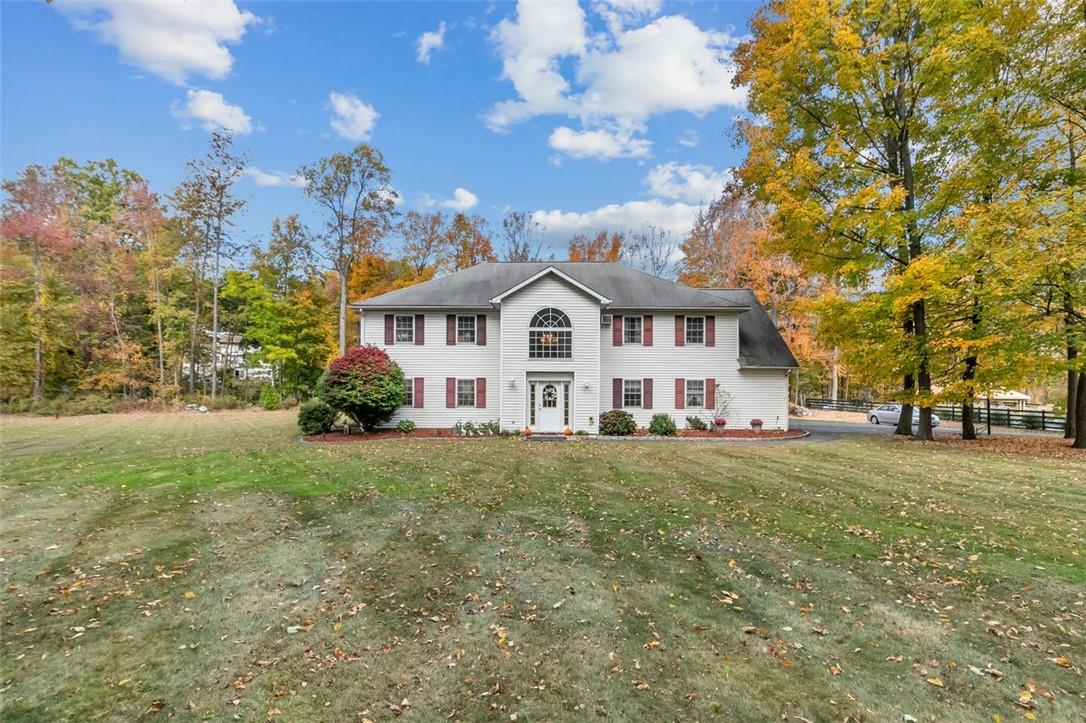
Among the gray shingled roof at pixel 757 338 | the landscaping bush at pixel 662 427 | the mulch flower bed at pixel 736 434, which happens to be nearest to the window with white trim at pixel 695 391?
the mulch flower bed at pixel 736 434

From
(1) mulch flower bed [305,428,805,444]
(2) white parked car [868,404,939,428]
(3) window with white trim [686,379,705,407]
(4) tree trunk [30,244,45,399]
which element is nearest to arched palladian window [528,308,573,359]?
(1) mulch flower bed [305,428,805,444]

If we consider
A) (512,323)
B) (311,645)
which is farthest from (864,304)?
(311,645)

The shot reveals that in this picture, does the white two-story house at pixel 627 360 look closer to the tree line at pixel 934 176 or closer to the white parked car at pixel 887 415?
the tree line at pixel 934 176

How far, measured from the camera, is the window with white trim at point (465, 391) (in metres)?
19.9

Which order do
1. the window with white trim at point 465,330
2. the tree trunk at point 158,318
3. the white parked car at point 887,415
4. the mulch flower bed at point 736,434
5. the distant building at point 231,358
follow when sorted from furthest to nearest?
the distant building at point 231,358, the tree trunk at point 158,318, the white parked car at point 887,415, the window with white trim at point 465,330, the mulch flower bed at point 736,434

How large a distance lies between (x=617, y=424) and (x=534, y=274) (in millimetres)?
7902

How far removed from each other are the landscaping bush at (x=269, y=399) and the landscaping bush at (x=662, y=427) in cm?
2433

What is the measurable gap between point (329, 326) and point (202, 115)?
1370 centimetres

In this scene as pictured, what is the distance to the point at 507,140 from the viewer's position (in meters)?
25.9

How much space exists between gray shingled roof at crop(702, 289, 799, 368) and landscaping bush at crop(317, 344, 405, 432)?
14.5 meters

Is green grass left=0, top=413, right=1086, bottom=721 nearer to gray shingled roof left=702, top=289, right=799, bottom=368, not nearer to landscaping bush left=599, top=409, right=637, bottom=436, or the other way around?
landscaping bush left=599, top=409, right=637, bottom=436

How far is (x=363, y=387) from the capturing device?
1733 cm

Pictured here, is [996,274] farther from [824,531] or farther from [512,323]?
[512,323]

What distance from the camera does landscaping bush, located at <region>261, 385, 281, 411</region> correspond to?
29750mm
